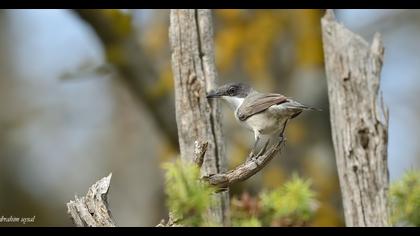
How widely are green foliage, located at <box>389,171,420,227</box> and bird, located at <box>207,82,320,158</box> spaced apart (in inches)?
62.1

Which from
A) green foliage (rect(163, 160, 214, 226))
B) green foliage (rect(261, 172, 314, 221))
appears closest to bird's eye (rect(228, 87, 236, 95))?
green foliage (rect(261, 172, 314, 221))

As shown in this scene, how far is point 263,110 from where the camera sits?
3.40 meters

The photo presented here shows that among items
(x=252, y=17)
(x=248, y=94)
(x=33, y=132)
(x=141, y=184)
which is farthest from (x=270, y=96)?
(x=33, y=132)

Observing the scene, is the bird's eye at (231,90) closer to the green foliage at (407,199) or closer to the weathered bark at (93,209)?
the weathered bark at (93,209)

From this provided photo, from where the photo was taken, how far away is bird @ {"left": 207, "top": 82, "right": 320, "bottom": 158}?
10.9 feet

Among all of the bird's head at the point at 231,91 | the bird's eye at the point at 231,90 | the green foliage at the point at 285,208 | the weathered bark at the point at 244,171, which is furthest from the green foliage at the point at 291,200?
the bird's eye at the point at 231,90

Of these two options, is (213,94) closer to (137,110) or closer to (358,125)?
(358,125)

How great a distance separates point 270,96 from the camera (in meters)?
3.49

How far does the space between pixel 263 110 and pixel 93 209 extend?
1356mm

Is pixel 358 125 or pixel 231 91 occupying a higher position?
pixel 231 91

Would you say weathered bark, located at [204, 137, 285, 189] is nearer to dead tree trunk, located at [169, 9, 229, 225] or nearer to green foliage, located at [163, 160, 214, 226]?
dead tree trunk, located at [169, 9, 229, 225]

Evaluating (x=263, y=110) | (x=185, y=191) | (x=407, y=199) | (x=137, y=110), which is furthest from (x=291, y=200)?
(x=137, y=110)

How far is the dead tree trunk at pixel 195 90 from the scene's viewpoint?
3.41 m

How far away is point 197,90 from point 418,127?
198 inches
